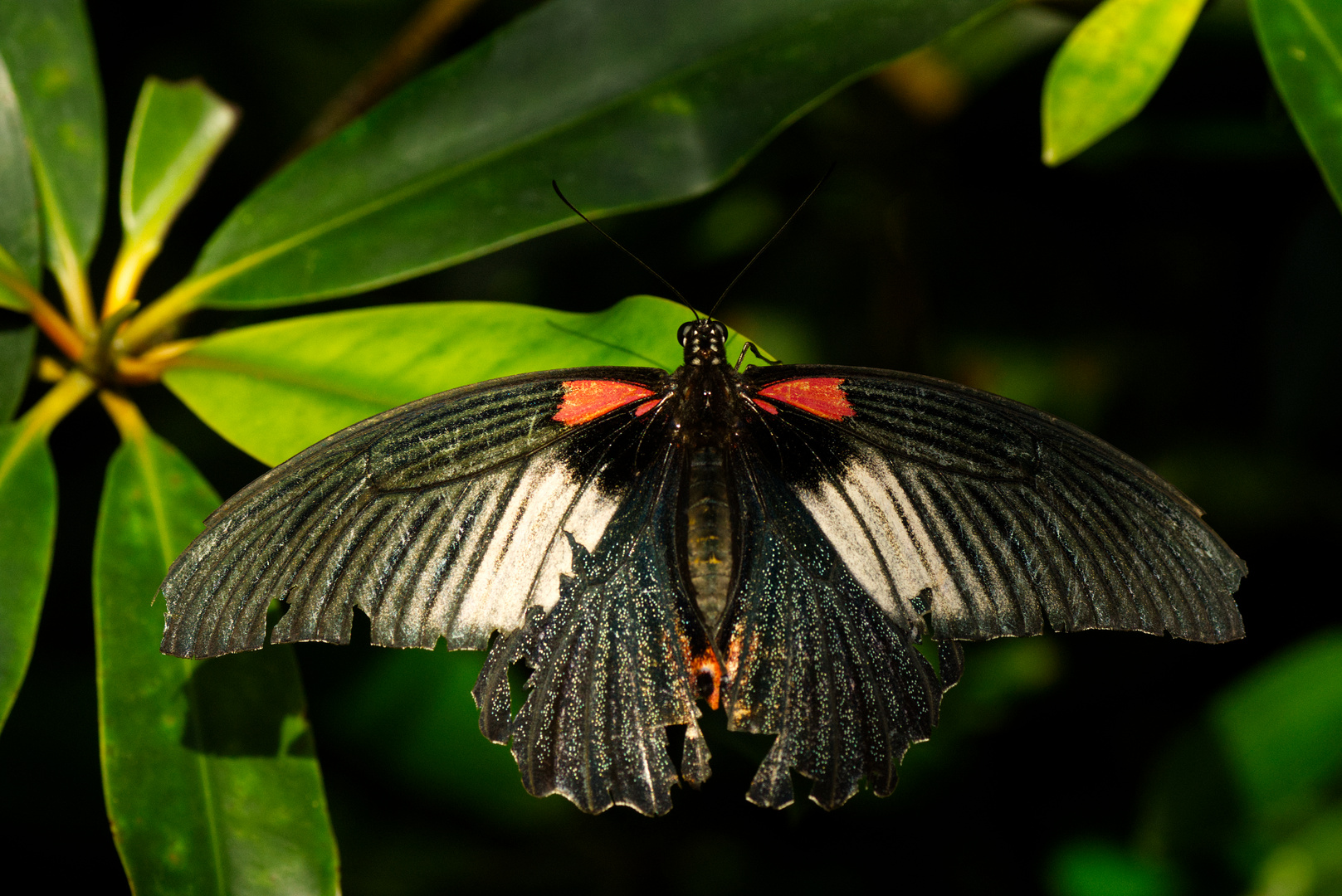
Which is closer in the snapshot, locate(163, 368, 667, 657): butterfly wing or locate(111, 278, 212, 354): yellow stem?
locate(163, 368, 667, 657): butterfly wing

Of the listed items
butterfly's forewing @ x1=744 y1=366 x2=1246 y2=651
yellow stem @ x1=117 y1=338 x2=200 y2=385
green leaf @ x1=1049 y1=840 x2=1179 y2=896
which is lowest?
green leaf @ x1=1049 y1=840 x2=1179 y2=896

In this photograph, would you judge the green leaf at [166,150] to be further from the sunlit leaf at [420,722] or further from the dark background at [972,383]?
the sunlit leaf at [420,722]

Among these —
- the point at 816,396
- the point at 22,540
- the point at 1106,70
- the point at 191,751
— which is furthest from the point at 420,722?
the point at 1106,70

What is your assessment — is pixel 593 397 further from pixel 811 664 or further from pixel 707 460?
pixel 811 664

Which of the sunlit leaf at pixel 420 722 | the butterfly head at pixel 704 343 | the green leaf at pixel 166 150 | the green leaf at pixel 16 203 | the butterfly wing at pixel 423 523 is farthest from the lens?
the sunlit leaf at pixel 420 722

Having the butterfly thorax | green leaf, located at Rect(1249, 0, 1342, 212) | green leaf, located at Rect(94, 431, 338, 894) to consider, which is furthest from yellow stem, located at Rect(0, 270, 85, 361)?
green leaf, located at Rect(1249, 0, 1342, 212)

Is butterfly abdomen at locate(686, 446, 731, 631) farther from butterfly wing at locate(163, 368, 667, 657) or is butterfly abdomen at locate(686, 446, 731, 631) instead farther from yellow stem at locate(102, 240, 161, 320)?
yellow stem at locate(102, 240, 161, 320)

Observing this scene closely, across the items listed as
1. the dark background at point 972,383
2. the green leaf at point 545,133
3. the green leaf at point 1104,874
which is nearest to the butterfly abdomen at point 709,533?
the green leaf at point 545,133
